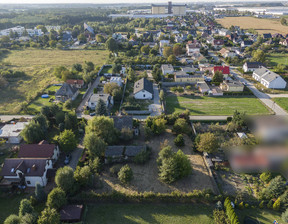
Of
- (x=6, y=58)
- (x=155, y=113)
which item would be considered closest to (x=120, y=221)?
(x=155, y=113)

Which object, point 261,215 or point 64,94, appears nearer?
point 261,215

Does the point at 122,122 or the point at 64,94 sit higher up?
the point at 64,94

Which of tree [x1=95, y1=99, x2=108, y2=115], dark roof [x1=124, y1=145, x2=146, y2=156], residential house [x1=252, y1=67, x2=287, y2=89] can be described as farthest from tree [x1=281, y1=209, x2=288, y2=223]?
residential house [x1=252, y1=67, x2=287, y2=89]

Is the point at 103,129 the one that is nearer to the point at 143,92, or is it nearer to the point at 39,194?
the point at 39,194

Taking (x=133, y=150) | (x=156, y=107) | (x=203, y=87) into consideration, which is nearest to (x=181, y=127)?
(x=133, y=150)

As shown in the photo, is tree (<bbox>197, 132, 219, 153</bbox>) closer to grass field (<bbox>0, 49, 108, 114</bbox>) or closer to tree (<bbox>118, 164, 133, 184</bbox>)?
tree (<bbox>118, 164, 133, 184</bbox>)

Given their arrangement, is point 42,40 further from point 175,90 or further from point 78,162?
point 78,162

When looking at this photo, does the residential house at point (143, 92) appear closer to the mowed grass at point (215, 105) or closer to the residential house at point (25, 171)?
the mowed grass at point (215, 105)
